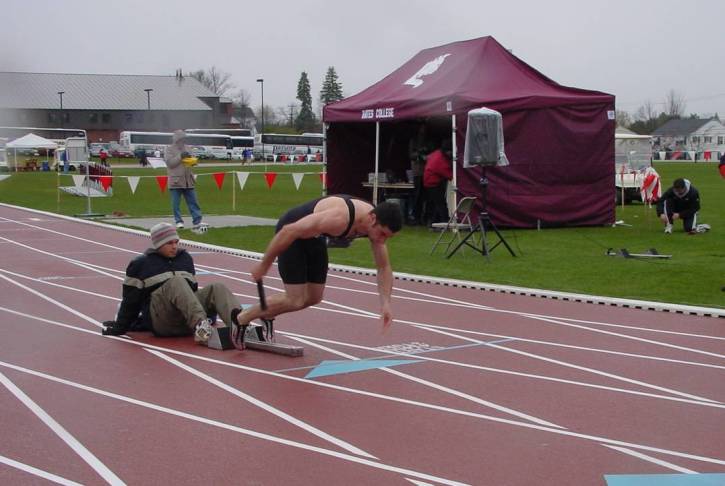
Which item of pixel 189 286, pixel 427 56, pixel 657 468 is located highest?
pixel 427 56

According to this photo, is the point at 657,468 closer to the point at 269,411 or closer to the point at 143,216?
the point at 269,411

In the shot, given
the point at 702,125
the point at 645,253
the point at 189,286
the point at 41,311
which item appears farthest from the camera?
the point at 702,125

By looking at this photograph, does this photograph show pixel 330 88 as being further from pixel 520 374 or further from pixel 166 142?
pixel 520 374

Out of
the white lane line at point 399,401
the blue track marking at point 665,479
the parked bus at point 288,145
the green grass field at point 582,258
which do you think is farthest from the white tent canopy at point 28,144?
the blue track marking at point 665,479

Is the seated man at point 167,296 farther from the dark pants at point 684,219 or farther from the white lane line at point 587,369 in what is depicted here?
the dark pants at point 684,219

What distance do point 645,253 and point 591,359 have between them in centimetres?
750

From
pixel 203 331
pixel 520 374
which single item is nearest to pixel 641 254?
pixel 520 374

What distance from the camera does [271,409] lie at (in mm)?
6145

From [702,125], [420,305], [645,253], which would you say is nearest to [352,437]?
[420,305]

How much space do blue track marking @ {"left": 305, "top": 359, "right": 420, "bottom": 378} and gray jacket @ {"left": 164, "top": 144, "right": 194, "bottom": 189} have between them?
39.7ft

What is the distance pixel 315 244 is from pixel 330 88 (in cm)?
12722

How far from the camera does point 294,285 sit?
24.5 ft

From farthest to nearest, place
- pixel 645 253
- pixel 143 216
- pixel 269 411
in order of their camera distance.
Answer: pixel 143 216, pixel 645 253, pixel 269 411

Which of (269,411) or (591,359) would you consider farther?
(591,359)
